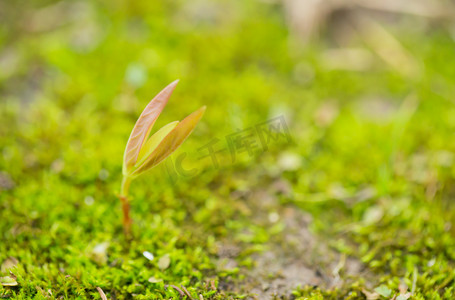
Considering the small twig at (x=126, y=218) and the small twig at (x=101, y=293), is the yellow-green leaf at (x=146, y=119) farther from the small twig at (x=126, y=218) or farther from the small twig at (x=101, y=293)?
the small twig at (x=101, y=293)

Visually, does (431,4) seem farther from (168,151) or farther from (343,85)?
(168,151)

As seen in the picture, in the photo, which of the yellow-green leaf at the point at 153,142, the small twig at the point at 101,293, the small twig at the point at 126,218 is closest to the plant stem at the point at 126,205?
the small twig at the point at 126,218

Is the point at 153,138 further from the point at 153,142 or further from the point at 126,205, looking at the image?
the point at 126,205

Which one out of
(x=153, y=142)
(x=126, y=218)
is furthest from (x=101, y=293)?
(x=153, y=142)

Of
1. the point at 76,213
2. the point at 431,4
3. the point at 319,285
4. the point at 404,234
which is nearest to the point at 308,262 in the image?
the point at 319,285

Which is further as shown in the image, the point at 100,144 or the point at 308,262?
the point at 100,144

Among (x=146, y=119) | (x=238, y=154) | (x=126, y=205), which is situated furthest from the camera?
(x=238, y=154)
